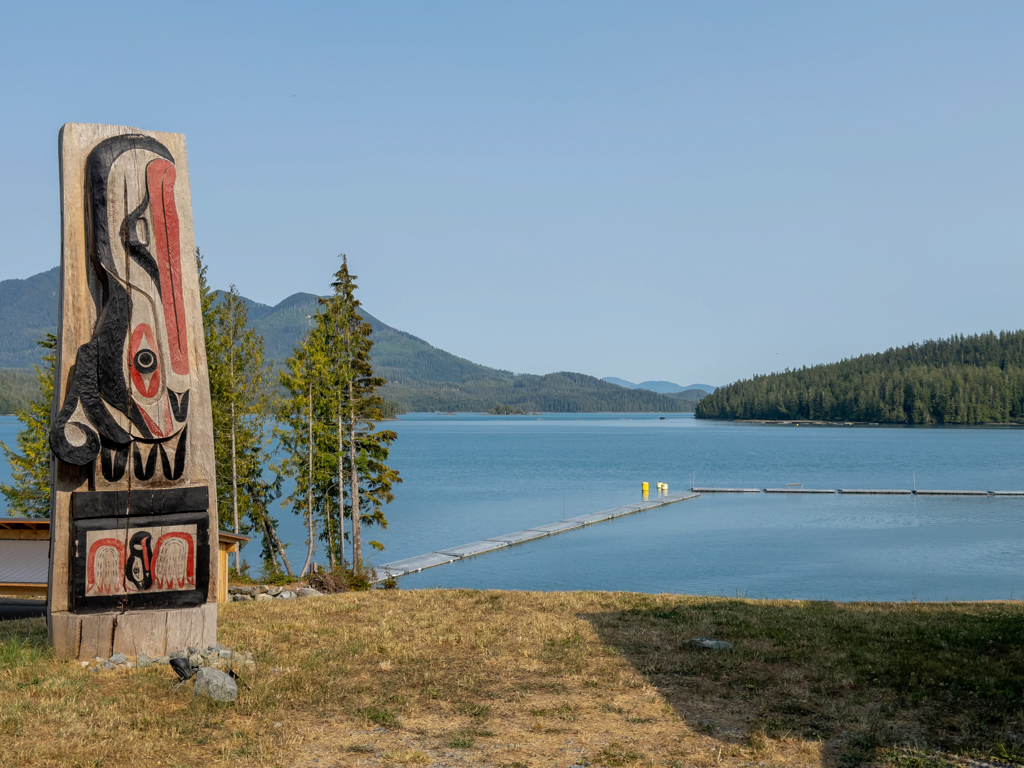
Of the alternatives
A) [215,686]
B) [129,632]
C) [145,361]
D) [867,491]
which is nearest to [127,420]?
[145,361]

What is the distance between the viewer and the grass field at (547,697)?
698 centimetres

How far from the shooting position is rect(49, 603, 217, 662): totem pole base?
9.71 metres

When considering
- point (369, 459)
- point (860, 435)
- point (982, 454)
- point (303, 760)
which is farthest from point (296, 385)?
point (860, 435)

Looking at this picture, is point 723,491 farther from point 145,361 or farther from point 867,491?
point 145,361

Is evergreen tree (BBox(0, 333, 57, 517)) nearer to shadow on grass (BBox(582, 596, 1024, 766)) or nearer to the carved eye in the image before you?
the carved eye

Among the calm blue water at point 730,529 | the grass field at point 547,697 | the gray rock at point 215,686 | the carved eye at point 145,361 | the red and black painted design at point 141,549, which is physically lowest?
the calm blue water at point 730,529

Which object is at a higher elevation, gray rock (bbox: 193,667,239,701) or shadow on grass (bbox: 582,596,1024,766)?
gray rock (bbox: 193,667,239,701)

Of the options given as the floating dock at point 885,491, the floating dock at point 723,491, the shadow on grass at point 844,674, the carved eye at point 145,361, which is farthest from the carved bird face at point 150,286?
the floating dock at point 885,491

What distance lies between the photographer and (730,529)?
52.2 meters

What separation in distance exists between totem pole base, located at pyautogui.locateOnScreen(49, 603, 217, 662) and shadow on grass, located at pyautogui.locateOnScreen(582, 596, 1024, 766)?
547 centimetres

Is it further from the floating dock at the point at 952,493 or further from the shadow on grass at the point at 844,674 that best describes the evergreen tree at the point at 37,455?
the floating dock at the point at 952,493

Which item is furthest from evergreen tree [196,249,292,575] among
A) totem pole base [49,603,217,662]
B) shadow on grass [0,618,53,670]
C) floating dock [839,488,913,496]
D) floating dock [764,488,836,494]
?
floating dock [839,488,913,496]

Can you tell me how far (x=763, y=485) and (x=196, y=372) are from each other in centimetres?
7419

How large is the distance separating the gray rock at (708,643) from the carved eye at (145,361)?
26.0ft
